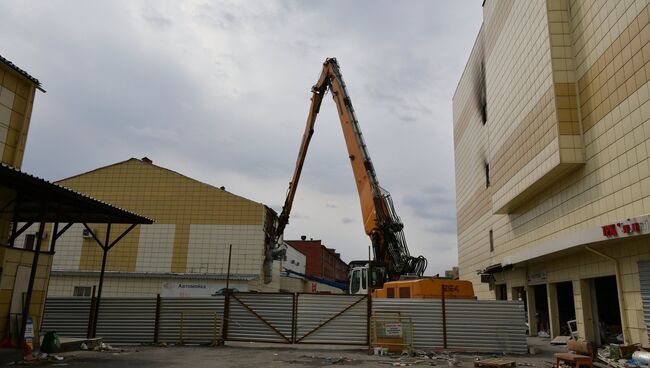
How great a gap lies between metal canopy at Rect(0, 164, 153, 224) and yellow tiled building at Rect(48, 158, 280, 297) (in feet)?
46.8

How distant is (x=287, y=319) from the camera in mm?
18922

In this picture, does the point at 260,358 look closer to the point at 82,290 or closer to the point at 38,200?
the point at 38,200

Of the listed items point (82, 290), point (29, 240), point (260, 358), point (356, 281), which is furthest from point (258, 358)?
point (29, 240)

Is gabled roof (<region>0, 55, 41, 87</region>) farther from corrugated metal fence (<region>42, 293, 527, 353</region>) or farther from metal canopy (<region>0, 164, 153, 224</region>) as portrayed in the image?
corrugated metal fence (<region>42, 293, 527, 353</region>)

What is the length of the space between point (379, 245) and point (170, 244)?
689 inches

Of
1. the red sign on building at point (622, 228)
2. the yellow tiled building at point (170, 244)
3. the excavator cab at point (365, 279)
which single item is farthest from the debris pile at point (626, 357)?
the yellow tiled building at point (170, 244)

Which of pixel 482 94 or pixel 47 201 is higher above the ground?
pixel 482 94

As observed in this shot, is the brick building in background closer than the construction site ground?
No

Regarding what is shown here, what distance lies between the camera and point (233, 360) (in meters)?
14.5

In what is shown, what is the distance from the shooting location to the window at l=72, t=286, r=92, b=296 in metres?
33.3

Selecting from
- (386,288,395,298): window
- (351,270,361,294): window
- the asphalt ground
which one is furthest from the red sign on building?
(351,270,361,294): window

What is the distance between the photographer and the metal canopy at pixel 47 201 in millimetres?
12820

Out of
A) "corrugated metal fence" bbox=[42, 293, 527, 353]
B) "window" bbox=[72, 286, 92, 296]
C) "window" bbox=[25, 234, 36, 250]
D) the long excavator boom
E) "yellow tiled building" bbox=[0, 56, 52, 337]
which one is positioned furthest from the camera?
"window" bbox=[25, 234, 36, 250]

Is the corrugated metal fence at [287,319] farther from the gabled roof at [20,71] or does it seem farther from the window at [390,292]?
the gabled roof at [20,71]
